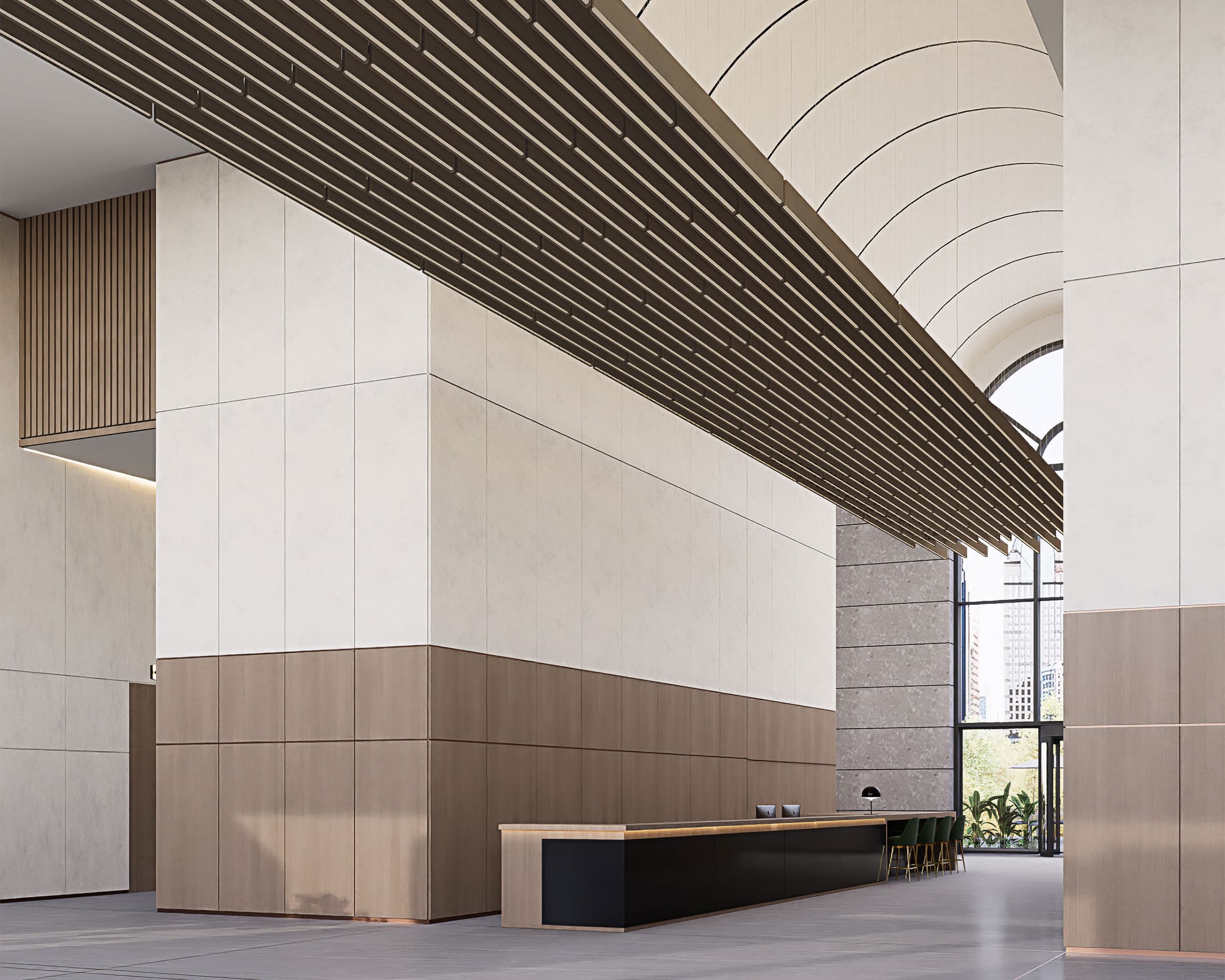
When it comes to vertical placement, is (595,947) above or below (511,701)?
below

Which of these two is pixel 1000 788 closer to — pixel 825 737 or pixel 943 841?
pixel 825 737

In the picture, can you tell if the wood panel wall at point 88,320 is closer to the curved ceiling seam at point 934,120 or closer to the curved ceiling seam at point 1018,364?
the curved ceiling seam at point 934,120

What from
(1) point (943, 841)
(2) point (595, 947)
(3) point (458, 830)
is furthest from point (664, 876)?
(1) point (943, 841)

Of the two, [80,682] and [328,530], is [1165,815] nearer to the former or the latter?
[328,530]

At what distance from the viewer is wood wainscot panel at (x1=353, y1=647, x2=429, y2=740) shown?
12.1m

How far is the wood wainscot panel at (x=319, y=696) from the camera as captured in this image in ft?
40.7

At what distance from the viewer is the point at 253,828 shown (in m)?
12.7

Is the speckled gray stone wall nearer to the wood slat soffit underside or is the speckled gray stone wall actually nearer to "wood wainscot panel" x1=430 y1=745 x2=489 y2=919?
the wood slat soffit underside

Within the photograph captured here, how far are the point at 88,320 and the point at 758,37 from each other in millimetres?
8055

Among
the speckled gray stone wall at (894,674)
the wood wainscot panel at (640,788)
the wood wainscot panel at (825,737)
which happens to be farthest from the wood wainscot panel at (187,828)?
the speckled gray stone wall at (894,674)

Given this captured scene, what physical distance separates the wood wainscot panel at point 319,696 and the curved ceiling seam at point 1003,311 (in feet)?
49.1

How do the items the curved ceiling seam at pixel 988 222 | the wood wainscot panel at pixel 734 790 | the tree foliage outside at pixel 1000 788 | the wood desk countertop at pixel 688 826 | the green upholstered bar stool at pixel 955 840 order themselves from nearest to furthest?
1. the wood desk countertop at pixel 688 826
2. the wood wainscot panel at pixel 734 790
3. the green upholstered bar stool at pixel 955 840
4. the curved ceiling seam at pixel 988 222
5. the tree foliage outside at pixel 1000 788

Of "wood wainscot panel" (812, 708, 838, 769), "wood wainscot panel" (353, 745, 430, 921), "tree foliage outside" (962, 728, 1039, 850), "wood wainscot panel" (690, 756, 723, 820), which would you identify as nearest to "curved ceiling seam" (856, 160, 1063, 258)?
"wood wainscot panel" (690, 756, 723, 820)

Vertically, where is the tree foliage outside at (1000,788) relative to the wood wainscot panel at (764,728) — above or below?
below
